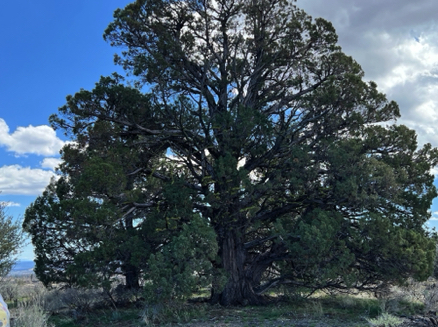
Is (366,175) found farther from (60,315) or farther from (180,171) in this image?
(60,315)

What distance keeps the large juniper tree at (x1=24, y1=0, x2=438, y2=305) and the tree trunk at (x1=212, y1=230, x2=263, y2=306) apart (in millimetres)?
38

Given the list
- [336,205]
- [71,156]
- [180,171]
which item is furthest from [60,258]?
[336,205]

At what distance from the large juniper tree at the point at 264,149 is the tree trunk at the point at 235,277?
4 cm

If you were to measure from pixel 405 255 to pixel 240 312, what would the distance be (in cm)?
473

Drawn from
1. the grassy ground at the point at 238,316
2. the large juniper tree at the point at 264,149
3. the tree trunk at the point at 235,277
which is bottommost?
the grassy ground at the point at 238,316

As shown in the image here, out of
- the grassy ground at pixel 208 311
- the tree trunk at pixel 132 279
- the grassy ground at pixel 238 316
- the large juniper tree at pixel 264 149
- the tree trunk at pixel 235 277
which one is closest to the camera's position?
the grassy ground at pixel 208 311

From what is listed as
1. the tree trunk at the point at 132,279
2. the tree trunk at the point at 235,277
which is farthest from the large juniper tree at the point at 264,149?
the tree trunk at the point at 132,279

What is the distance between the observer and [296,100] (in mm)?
14055

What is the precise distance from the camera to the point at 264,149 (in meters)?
12.8

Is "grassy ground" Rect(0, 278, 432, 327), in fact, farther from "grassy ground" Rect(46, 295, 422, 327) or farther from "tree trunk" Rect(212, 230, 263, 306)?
"tree trunk" Rect(212, 230, 263, 306)

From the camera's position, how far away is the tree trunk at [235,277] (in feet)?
43.0

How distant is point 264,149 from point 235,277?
423 cm

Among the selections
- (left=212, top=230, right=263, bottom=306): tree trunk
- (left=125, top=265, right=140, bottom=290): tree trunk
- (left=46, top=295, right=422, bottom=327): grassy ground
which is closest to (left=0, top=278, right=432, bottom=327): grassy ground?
(left=46, top=295, right=422, bottom=327): grassy ground

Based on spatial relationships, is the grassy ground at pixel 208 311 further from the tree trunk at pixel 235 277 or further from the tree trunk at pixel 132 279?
the tree trunk at pixel 235 277
